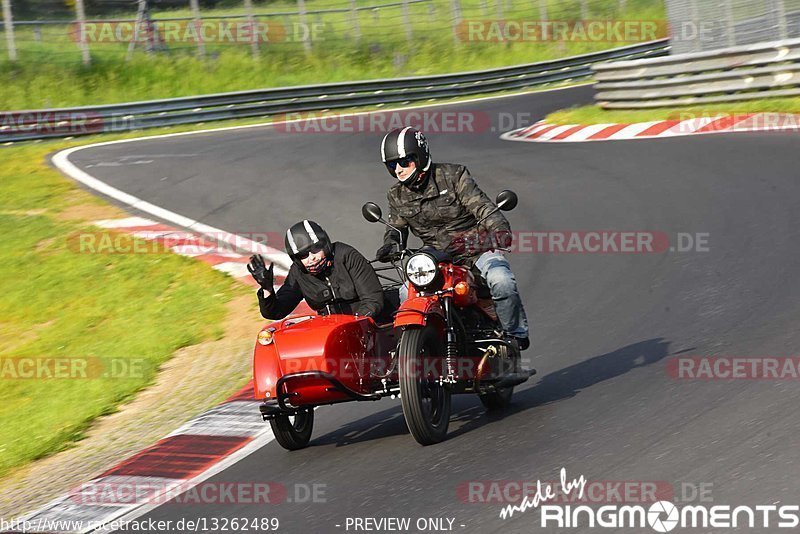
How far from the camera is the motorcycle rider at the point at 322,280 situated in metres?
7.09

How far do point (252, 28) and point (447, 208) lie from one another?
27.6 m

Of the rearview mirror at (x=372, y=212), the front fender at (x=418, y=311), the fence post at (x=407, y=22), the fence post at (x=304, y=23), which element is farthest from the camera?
the fence post at (x=407, y=22)

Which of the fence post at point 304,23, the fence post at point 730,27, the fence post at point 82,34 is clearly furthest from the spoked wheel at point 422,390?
the fence post at point 304,23

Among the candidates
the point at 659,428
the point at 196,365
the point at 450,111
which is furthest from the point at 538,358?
the point at 450,111

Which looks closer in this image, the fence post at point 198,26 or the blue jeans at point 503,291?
the blue jeans at point 503,291

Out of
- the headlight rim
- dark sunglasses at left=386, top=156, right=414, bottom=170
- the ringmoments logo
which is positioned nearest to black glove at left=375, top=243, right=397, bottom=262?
the headlight rim

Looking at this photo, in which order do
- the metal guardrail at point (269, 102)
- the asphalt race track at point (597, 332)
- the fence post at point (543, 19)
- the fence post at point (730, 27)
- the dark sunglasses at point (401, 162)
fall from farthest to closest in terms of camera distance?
1. the fence post at point (543, 19)
2. the metal guardrail at point (269, 102)
3. the fence post at point (730, 27)
4. the dark sunglasses at point (401, 162)
5. the asphalt race track at point (597, 332)

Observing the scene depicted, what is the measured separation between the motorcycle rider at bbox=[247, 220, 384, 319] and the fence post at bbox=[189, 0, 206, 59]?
25.5 meters

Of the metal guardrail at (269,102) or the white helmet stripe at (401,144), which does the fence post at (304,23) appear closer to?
the metal guardrail at (269,102)

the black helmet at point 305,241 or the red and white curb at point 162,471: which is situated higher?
the black helmet at point 305,241

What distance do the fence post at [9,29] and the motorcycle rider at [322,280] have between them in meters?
24.4

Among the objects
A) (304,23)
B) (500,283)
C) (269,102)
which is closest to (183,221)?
(500,283)

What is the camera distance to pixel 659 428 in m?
6.25

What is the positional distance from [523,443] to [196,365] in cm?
423
